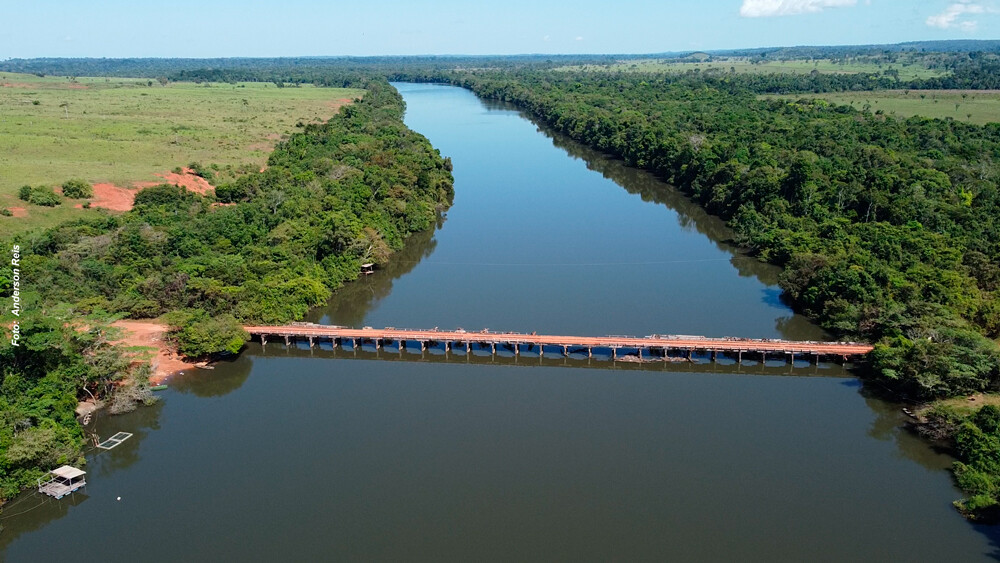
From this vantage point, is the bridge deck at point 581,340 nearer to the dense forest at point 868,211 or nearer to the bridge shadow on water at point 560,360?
the bridge shadow on water at point 560,360

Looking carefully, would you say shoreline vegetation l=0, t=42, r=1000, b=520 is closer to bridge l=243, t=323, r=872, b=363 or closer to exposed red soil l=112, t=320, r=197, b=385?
exposed red soil l=112, t=320, r=197, b=385

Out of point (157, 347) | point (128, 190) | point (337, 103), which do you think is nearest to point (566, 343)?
point (157, 347)

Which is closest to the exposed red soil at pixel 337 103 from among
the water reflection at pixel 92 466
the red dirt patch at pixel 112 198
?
the red dirt patch at pixel 112 198

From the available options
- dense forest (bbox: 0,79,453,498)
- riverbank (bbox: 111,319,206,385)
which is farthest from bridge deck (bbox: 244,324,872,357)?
riverbank (bbox: 111,319,206,385)

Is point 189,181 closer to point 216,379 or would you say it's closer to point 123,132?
point 123,132

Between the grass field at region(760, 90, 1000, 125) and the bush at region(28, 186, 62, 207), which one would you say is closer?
the bush at region(28, 186, 62, 207)

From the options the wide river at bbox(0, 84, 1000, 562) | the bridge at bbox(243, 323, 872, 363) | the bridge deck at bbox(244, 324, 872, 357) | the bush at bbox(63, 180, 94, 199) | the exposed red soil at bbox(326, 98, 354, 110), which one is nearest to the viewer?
the wide river at bbox(0, 84, 1000, 562)
